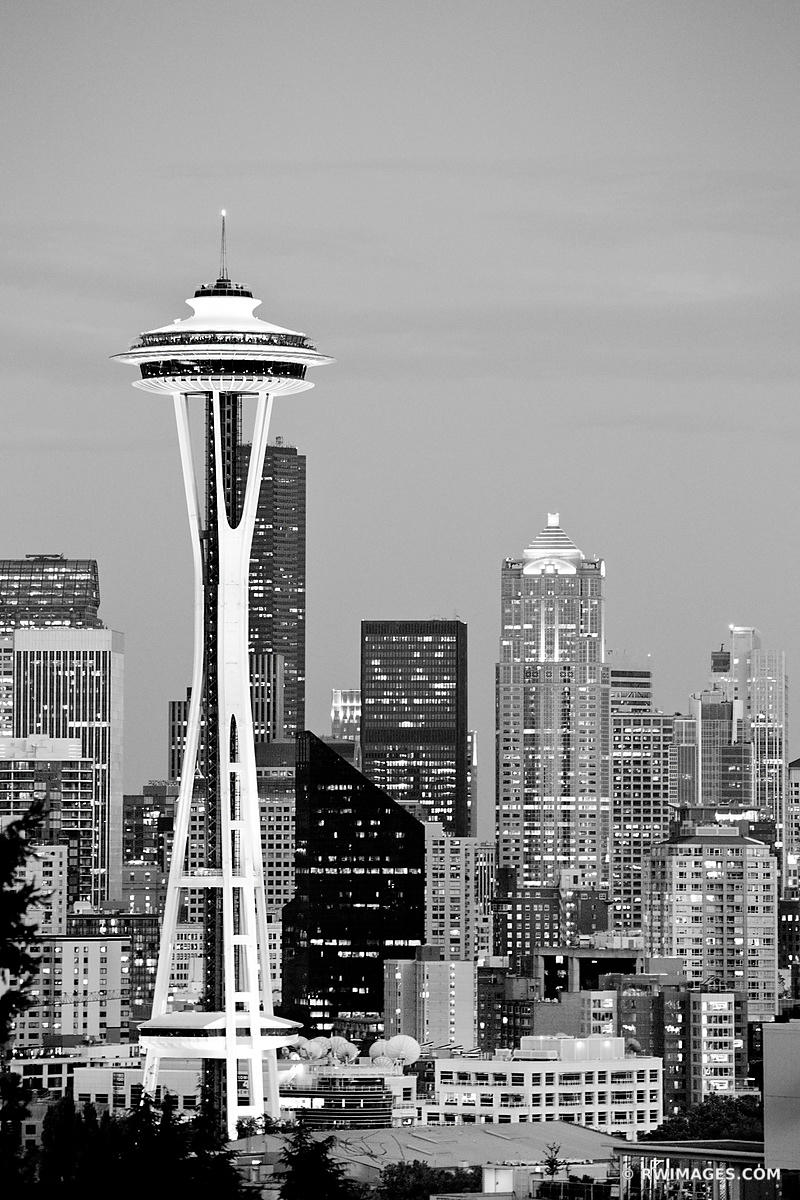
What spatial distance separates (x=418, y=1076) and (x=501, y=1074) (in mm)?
4508

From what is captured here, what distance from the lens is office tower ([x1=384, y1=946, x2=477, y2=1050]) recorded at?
18262 centimetres

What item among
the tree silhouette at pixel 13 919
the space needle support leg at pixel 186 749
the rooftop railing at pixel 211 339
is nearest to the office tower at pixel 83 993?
the space needle support leg at pixel 186 749

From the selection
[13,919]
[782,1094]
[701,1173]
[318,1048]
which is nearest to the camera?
[13,919]

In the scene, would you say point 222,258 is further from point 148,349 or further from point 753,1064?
point 753,1064

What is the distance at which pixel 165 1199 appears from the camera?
56.7 meters

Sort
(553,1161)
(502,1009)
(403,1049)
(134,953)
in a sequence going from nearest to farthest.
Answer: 1. (553,1161)
2. (403,1049)
3. (502,1009)
4. (134,953)

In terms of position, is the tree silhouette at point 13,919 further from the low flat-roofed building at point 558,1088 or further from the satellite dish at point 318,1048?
the satellite dish at point 318,1048

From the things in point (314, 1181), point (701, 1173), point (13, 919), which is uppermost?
point (13, 919)

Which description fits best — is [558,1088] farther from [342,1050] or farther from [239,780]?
[239,780]

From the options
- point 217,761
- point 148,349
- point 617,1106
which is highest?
point 148,349

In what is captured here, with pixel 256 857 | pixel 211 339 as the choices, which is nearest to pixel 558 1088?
pixel 256 857

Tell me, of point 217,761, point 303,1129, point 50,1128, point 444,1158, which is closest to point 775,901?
point 217,761

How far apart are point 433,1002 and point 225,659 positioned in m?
62.1

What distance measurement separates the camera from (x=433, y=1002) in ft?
614
